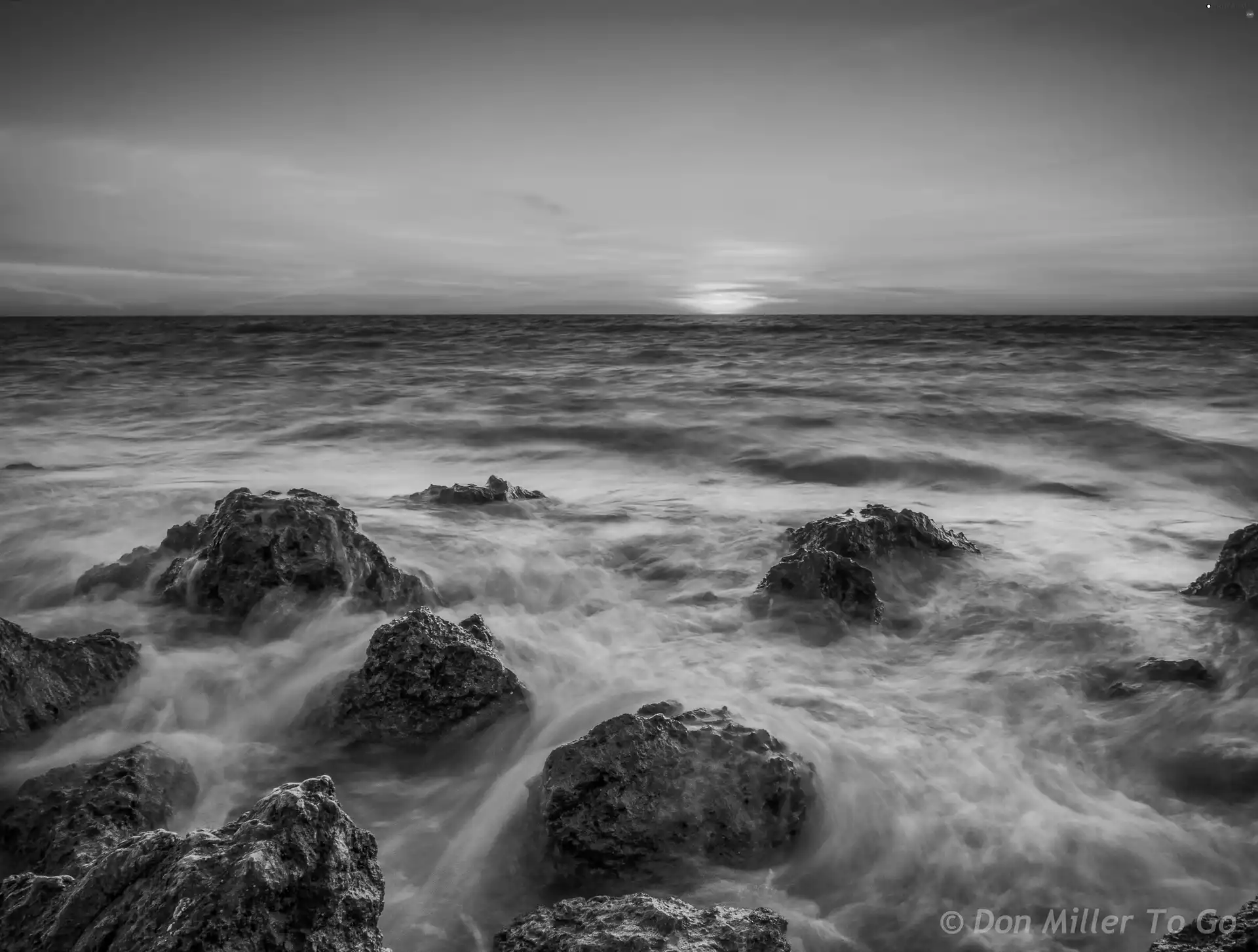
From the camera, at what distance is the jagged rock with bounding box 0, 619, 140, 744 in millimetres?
3232

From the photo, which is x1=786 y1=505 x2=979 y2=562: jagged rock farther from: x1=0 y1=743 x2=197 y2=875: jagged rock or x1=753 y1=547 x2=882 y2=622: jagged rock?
x1=0 y1=743 x2=197 y2=875: jagged rock

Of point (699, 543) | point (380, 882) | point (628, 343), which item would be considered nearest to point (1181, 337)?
point (628, 343)

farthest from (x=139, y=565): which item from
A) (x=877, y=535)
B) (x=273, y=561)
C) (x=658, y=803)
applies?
(x=877, y=535)

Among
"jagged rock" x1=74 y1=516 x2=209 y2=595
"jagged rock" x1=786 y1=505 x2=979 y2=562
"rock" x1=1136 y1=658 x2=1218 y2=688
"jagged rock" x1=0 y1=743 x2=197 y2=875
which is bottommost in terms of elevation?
"jagged rock" x1=0 y1=743 x2=197 y2=875

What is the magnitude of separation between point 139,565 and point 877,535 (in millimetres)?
4430

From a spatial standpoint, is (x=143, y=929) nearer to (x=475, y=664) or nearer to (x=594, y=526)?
(x=475, y=664)

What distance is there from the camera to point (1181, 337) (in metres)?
→ 24.6

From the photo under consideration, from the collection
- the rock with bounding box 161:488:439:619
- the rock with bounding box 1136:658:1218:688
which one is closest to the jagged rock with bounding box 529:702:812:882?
the rock with bounding box 161:488:439:619

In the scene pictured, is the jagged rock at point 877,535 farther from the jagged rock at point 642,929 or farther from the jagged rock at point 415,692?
the jagged rock at point 642,929

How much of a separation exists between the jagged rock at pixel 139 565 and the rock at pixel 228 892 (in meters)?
3.05

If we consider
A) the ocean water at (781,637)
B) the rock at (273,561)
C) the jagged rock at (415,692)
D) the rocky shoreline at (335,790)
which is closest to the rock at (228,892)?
the rocky shoreline at (335,790)

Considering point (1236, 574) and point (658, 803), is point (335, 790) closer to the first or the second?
point (658, 803)

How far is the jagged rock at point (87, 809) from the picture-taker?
2.57 metres

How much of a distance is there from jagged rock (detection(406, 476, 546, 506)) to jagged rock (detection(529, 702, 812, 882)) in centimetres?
382
